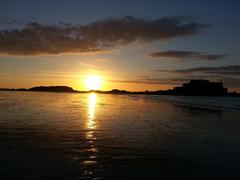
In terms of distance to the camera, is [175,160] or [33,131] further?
[33,131]

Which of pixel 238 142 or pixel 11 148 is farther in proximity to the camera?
pixel 238 142

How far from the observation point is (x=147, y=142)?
1622cm

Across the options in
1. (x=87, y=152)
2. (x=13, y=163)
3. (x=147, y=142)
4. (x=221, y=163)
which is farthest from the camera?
(x=147, y=142)

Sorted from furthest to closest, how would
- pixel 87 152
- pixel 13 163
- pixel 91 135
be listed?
Result: pixel 91 135 → pixel 87 152 → pixel 13 163

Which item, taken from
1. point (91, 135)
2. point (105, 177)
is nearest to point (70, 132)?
point (91, 135)

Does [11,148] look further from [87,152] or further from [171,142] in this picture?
[171,142]

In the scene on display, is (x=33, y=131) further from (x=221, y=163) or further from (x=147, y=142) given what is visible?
(x=221, y=163)

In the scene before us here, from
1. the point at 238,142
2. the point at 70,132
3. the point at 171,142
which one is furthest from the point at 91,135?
the point at 238,142

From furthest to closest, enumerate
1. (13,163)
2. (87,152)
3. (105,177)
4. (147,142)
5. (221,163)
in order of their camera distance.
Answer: (147,142), (87,152), (221,163), (13,163), (105,177)

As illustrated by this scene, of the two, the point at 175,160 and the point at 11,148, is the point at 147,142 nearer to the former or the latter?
the point at 175,160

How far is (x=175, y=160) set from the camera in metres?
12.1

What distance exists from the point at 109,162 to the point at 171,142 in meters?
5.82

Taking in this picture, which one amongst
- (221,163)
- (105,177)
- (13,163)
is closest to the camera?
(105,177)

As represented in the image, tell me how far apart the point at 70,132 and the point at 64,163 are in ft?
27.0
